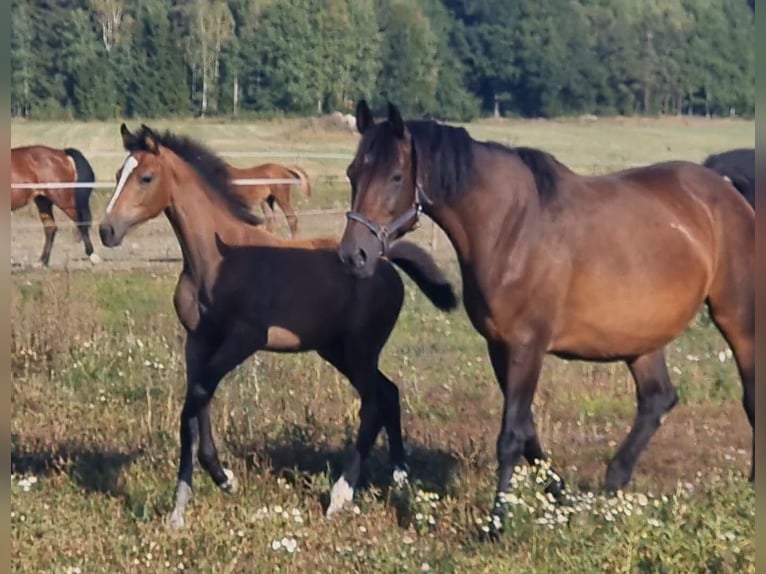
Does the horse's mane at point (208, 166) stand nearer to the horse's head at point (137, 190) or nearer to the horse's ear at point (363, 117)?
the horse's head at point (137, 190)

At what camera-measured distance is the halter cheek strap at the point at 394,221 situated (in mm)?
A: 5914

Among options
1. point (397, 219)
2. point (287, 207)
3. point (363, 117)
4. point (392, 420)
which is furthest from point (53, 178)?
point (397, 219)

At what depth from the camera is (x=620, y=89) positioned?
47.2 metres

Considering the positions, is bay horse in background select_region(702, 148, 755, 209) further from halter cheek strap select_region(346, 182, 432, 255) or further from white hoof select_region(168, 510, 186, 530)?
white hoof select_region(168, 510, 186, 530)

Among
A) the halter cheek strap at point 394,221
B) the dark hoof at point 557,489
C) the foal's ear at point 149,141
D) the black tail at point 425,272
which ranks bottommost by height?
the dark hoof at point 557,489

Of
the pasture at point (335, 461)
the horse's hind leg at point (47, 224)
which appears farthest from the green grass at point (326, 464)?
the horse's hind leg at point (47, 224)

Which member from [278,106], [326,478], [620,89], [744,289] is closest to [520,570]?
[326,478]

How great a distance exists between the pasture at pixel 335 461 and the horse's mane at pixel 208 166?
1.36 metres

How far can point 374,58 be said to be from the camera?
3300 centimetres

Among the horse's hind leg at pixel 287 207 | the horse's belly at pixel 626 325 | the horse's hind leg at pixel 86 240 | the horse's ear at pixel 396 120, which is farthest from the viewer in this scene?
the horse's hind leg at pixel 287 207

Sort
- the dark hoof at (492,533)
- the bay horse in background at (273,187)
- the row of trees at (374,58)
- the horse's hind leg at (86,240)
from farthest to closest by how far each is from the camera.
→ the row of trees at (374,58), the bay horse in background at (273,187), the horse's hind leg at (86,240), the dark hoof at (492,533)

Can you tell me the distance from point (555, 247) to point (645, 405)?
136cm

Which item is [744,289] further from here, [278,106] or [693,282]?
[278,106]

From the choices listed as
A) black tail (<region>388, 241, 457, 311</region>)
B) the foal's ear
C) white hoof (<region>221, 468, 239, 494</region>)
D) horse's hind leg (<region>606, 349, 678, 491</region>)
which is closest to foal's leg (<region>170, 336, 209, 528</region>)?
white hoof (<region>221, 468, 239, 494</region>)
